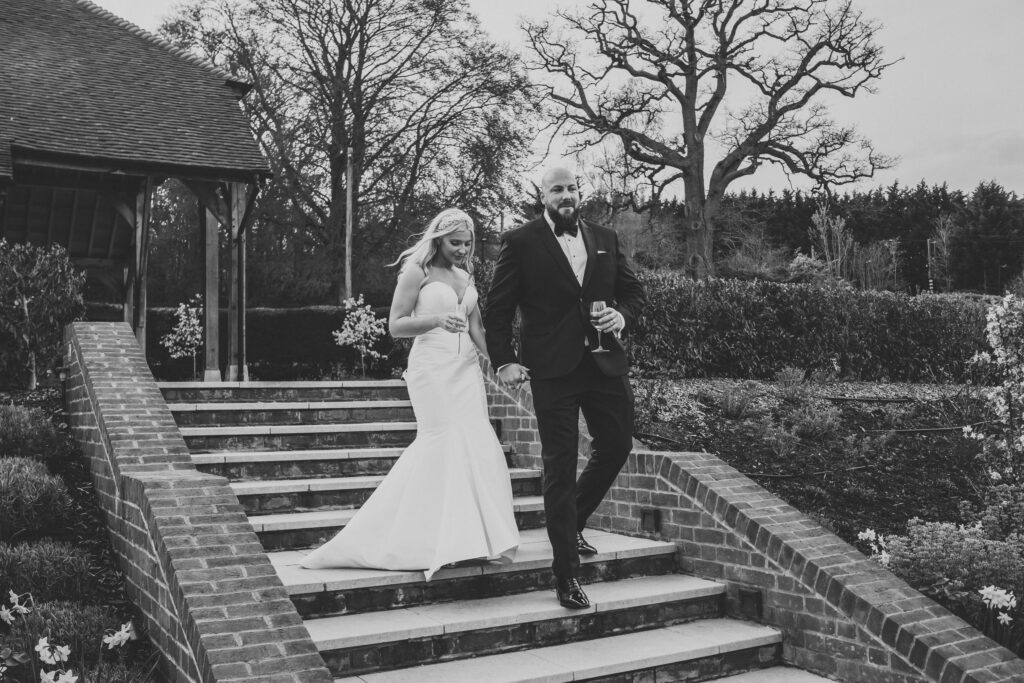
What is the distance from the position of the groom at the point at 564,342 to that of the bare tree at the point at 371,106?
2377 centimetres

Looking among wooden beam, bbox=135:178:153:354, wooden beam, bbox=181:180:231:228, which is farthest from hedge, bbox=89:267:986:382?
wooden beam, bbox=135:178:153:354

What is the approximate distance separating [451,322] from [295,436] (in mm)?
2591

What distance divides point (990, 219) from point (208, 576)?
4948 cm

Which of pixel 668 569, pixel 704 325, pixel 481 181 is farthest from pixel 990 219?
pixel 668 569

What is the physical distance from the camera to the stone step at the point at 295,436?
655cm

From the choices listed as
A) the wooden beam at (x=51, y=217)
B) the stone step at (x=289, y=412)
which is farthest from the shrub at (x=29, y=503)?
the wooden beam at (x=51, y=217)

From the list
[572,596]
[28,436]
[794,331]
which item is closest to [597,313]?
[572,596]

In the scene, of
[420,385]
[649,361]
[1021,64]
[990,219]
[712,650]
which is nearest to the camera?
[712,650]

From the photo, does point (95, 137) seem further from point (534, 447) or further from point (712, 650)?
point (712, 650)

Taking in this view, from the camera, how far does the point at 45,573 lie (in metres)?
4.54

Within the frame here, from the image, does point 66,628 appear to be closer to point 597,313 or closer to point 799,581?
point 597,313

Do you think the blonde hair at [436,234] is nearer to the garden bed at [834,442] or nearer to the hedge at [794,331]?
the garden bed at [834,442]

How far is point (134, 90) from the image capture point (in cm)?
1427

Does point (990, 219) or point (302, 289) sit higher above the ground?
point (990, 219)
